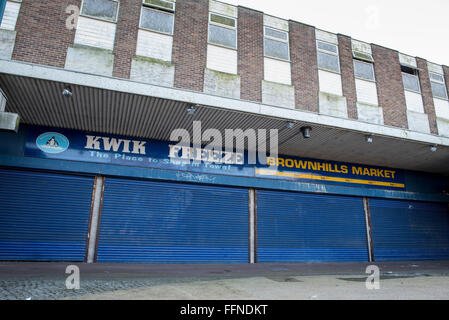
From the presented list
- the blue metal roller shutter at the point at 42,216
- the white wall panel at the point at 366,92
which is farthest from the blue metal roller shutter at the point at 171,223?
the white wall panel at the point at 366,92

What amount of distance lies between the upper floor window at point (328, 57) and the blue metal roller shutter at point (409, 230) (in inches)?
252

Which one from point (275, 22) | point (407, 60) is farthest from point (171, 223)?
point (407, 60)

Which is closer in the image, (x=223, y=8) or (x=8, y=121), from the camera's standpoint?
(x=8, y=121)

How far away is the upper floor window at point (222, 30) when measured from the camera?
984cm

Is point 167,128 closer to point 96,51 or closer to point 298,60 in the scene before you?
point 96,51

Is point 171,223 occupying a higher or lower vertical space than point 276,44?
lower

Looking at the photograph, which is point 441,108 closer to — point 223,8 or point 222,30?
point 222,30

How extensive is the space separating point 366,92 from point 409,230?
23.4ft

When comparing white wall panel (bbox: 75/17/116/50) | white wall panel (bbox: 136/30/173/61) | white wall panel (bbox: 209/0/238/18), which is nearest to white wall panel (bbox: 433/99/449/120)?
white wall panel (bbox: 209/0/238/18)

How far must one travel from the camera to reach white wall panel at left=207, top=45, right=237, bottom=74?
950 centimetres

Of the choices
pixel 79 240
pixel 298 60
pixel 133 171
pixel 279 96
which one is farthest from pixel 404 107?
pixel 79 240

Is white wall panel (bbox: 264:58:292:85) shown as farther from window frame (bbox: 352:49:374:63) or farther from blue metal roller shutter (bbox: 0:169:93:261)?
blue metal roller shutter (bbox: 0:169:93:261)

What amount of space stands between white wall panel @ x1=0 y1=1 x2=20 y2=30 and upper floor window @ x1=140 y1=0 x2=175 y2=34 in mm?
3376

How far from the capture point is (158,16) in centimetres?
943
